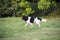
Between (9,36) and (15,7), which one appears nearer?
(9,36)

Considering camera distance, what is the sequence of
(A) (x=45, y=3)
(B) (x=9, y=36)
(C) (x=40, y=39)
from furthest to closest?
(A) (x=45, y=3), (B) (x=9, y=36), (C) (x=40, y=39)

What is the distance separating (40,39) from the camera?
364 inches

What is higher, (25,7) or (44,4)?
(44,4)

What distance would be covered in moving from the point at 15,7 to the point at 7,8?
0.67 m

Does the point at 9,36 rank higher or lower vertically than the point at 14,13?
higher

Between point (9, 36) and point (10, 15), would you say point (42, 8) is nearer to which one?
point (10, 15)

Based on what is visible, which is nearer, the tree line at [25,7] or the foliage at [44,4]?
the foliage at [44,4]

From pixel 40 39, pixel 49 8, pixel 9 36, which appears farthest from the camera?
pixel 49 8

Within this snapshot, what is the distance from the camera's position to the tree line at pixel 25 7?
19.0m

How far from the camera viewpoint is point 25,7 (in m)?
19.6

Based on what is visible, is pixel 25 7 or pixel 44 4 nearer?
pixel 44 4

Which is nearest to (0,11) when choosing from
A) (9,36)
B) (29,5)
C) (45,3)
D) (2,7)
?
(2,7)

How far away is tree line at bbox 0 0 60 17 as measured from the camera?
19.0m

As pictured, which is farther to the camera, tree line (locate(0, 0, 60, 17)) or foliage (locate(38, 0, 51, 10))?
tree line (locate(0, 0, 60, 17))
